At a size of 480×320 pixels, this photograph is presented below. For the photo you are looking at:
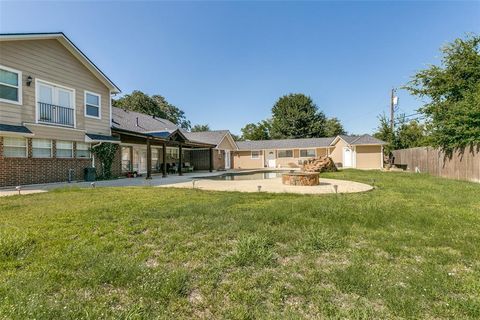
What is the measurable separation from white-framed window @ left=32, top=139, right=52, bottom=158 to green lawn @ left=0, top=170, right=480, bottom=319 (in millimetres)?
7987

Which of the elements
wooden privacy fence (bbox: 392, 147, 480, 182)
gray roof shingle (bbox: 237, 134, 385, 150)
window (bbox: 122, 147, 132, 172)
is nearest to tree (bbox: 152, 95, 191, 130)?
gray roof shingle (bbox: 237, 134, 385, 150)

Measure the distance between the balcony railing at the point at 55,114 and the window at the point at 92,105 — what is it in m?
1.07

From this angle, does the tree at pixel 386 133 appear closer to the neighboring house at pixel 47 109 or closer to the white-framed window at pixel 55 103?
the neighboring house at pixel 47 109

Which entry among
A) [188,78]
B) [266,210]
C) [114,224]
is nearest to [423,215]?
[266,210]

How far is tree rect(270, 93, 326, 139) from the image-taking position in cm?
5094

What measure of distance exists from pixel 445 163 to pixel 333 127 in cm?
4048

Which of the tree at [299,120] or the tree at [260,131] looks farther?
the tree at [260,131]

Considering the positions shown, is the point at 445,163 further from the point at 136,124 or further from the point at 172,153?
the point at 136,124

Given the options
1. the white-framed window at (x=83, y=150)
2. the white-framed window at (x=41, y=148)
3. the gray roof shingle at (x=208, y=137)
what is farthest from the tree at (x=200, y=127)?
the white-framed window at (x=41, y=148)

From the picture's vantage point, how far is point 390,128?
30500 mm

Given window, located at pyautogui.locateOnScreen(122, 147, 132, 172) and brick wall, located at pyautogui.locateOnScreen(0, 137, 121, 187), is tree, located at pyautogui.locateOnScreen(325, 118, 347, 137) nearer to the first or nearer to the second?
window, located at pyautogui.locateOnScreen(122, 147, 132, 172)

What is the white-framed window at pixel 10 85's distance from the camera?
1145 centimetres

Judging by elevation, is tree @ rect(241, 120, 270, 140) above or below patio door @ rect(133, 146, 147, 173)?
above

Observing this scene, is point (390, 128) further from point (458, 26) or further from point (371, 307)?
point (371, 307)
